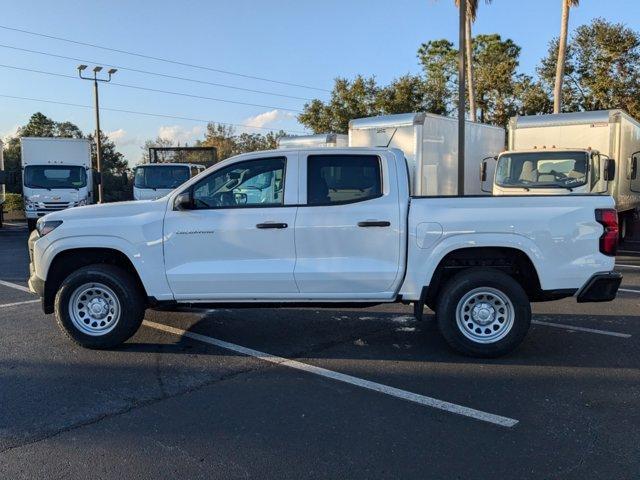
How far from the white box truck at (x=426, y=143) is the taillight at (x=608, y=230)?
23.9ft

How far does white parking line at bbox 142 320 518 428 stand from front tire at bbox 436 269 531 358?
3.60 feet

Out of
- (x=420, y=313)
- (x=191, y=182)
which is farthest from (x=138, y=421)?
(x=420, y=313)

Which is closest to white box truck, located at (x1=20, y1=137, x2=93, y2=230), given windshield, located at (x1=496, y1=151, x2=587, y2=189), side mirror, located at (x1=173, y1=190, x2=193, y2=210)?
windshield, located at (x1=496, y1=151, x2=587, y2=189)

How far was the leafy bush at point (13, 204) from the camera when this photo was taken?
30.9 meters

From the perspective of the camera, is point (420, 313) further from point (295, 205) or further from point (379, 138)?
point (379, 138)

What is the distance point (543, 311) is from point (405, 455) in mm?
4496

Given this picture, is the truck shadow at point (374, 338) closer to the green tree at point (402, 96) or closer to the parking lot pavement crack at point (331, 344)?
the parking lot pavement crack at point (331, 344)

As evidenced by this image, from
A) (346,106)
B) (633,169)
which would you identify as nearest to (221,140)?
(346,106)

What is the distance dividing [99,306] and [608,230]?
195 inches

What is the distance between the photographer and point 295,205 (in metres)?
5.64

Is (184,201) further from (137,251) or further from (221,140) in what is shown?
(221,140)

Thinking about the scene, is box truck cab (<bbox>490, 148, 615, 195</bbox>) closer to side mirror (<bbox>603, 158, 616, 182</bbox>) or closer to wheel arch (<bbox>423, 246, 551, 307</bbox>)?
side mirror (<bbox>603, 158, 616, 182</bbox>)

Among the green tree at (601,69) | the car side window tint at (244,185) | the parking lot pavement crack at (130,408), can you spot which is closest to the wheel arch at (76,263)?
the car side window tint at (244,185)

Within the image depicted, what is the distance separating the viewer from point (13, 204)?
31.3m
